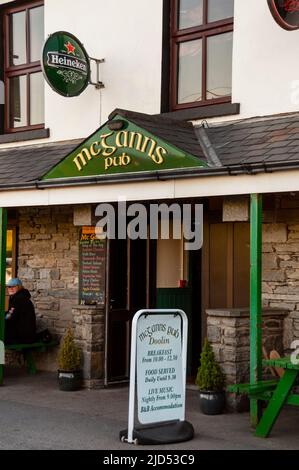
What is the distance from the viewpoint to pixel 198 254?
10.7 meters

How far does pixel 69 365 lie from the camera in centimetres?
986

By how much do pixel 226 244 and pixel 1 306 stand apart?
2.91 m

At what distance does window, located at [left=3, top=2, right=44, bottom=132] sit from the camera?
466 inches

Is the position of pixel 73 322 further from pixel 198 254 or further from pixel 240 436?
pixel 240 436

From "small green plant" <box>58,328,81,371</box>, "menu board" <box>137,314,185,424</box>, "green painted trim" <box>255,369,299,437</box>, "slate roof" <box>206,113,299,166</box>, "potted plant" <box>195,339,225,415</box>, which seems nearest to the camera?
"menu board" <box>137,314,185,424</box>

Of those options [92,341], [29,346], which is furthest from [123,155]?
[29,346]

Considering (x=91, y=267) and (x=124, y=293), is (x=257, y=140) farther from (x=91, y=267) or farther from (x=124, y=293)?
(x=91, y=267)

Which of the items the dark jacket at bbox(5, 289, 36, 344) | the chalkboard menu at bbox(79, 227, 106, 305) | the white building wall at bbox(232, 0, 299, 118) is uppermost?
the white building wall at bbox(232, 0, 299, 118)

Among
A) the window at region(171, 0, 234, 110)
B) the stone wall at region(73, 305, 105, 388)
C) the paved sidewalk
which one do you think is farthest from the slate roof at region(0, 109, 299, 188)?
the paved sidewalk

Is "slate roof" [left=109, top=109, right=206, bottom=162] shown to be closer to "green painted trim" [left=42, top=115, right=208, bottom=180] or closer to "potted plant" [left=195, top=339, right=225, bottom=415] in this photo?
"green painted trim" [left=42, top=115, right=208, bottom=180]

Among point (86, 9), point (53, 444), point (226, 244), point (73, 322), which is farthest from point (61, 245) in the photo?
point (53, 444)

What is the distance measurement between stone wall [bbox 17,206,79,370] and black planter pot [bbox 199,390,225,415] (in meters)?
3.18

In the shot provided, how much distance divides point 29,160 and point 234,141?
3333mm

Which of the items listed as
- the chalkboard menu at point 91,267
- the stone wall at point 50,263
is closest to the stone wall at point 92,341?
the chalkboard menu at point 91,267
